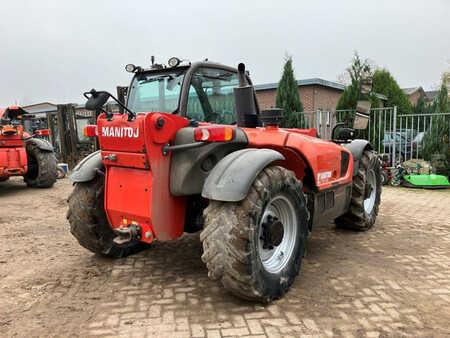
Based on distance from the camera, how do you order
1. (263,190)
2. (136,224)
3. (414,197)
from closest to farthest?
1. (263,190)
2. (136,224)
3. (414,197)

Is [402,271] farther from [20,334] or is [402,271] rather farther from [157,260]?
[20,334]

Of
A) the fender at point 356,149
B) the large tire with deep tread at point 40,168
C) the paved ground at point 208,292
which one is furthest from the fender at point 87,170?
the large tire with deep tread at point 40,168

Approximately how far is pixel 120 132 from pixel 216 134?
783mm

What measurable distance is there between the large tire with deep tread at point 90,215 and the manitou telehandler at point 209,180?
0.4 inches

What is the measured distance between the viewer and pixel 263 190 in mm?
2904

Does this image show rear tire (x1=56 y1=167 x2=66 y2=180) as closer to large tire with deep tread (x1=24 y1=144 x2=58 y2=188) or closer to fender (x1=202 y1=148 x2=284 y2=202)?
large tire with deep tread (x1=24 y1=144 x2=58 y2=188)

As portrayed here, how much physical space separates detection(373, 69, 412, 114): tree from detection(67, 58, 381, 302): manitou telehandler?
78.2ft

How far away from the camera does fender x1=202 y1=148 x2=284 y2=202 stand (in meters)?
2.76

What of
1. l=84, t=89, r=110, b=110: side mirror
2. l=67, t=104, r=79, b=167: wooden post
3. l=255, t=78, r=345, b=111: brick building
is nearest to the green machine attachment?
l=84, t=89, r=110, b=110: side mirror

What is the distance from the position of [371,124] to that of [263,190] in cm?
966

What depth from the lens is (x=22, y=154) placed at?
8.52 metres

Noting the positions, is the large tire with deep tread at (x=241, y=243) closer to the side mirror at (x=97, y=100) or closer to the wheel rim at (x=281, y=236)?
the wheel rim at (x=281, y=236)

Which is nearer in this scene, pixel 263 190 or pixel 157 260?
pixel 263 190

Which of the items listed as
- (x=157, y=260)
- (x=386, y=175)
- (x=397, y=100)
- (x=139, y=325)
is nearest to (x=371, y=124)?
(x=386, y=175)
